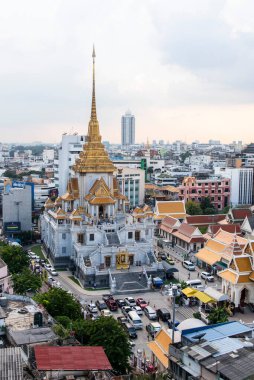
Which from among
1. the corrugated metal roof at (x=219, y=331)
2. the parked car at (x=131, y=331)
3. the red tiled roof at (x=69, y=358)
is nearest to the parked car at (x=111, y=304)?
the parked car at (x=131, y=331)

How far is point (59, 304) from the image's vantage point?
29.3 metres

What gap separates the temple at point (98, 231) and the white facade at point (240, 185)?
3528 cm

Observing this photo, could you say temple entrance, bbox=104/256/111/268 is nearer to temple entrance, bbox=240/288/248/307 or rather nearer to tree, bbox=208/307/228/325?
temple entrance, bbox=240/288/248/307

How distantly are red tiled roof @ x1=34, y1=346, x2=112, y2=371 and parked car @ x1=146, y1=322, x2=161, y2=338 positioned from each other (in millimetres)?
12747

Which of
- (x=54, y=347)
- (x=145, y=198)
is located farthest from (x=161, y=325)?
(x=145, y=198)

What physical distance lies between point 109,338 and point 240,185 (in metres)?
61.4

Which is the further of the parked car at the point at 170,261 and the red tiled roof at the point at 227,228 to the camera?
the red tiled roof at the point at 227,228

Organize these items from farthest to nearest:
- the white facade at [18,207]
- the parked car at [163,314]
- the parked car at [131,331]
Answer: the white facade at [18,207] → the parked car at [163,314] → the parked car at [131,331]

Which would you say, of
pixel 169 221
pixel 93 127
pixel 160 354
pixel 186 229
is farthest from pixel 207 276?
pixel 160 354

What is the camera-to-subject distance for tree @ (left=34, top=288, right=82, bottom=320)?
2886 cm

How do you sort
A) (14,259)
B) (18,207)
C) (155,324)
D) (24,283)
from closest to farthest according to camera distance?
1. (155,324)
2. (24,283)
3. (14,259)
4. (18,207)

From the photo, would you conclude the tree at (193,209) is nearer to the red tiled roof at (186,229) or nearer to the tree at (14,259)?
the red tiled roof at (186,229)

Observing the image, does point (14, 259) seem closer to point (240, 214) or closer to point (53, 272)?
point (53, 272)

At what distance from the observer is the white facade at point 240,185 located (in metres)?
81.6
